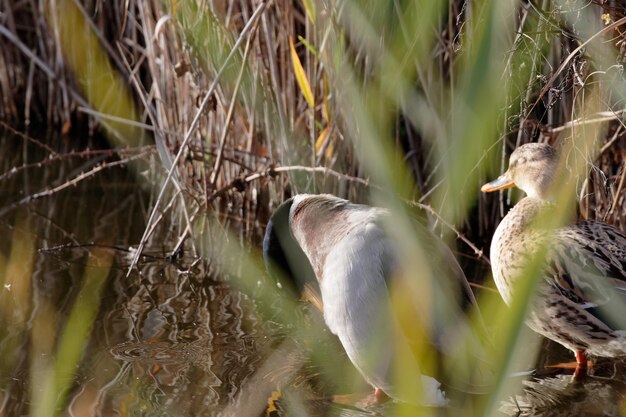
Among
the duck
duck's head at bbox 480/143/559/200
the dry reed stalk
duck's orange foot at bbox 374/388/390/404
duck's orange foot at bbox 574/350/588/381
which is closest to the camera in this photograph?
the duck

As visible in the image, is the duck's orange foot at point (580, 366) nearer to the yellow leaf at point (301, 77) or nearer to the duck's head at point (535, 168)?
the duck's head at point (535, 168)

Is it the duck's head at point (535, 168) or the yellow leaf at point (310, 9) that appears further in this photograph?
the yellow leaf at point (310, 9)

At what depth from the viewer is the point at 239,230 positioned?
4.39m

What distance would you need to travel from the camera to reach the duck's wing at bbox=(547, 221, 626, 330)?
2.81 metres

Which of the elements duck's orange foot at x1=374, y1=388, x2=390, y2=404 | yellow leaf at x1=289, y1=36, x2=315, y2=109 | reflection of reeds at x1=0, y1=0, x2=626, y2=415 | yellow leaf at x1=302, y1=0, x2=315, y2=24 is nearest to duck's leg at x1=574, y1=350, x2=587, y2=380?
reflection of reeds at x1=0, y1=0, x2=626, y2=415

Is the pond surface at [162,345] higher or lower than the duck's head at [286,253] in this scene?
lower

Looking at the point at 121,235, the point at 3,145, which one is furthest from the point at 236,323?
the point at 3,145

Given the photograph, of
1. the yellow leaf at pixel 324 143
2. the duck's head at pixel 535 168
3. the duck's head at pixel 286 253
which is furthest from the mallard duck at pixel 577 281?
the yellow leaf at pixel 324 143

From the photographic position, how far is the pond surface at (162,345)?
2.72 metres

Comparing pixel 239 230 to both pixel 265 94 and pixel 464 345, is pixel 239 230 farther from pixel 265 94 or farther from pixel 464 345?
pixel 464 345

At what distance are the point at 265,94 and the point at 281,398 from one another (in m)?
1.52

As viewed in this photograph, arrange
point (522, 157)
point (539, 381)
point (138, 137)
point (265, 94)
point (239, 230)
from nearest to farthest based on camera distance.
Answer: point (539, 381)
point (522, 157)
point (265, 94)
point (239, 230)
point (138, 137)

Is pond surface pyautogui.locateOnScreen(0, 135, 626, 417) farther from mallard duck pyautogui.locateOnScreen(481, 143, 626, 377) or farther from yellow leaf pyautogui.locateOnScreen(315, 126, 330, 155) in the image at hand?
yellow leaf pyautogui.locateOnScreen(315, 126, 330, 155)

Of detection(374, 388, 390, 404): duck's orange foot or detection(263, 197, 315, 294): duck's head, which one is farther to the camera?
detection(263, 197, 315, 294): duck's head
